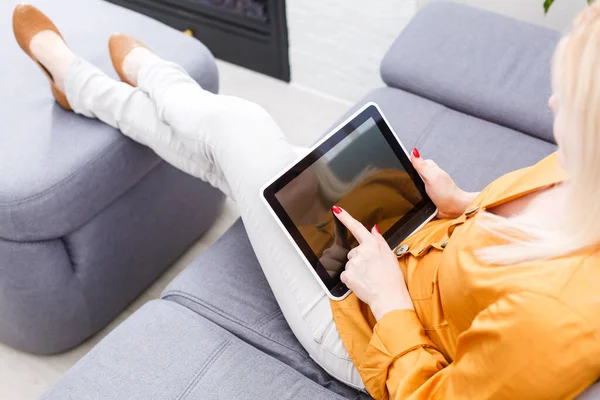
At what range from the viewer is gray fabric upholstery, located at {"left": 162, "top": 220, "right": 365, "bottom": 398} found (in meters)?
1.14

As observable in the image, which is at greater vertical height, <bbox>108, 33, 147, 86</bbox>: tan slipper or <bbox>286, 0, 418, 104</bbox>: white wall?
<bbox>108, 33, 147, 86</bbox>: tan slipper

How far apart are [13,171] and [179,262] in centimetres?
59

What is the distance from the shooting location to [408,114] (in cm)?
152

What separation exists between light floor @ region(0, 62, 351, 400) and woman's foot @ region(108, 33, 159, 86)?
565 mm

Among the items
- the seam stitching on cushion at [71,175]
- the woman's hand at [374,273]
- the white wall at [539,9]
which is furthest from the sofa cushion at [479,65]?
the seam stitching on cushion at [71,175]

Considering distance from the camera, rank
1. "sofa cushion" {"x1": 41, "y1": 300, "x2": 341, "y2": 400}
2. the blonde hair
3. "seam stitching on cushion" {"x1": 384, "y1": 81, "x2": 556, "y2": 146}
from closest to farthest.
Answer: the blonde hair → "sofa cushion" {"x1": 41, "y1": 300, "x2": 341, "y2": 400} → "seam stitching on cushion" {"x1": 384, "y1": 81, "x2": 556, "y2": 146}

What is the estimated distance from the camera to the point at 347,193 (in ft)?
3.76

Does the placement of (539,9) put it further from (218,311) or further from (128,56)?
(218,311)

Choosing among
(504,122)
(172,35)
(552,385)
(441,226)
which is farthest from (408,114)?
(552,385)

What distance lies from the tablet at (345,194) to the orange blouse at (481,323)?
0.06 meters

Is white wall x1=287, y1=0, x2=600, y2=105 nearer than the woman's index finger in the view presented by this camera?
No

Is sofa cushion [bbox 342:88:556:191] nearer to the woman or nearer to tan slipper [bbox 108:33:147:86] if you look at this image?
the woman

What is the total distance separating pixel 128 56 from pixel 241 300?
0.64 m

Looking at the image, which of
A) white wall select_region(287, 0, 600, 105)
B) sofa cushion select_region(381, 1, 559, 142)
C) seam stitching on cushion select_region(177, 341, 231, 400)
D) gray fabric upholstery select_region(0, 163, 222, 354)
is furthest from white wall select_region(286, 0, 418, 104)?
seam stitching on cushion select_region(177, 341, 231, 400)
